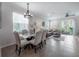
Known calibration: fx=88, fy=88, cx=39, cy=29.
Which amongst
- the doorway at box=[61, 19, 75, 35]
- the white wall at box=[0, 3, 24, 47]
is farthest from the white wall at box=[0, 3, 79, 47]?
the doorway at box=[61, 19, 75, 35]

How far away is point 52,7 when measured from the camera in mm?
2178

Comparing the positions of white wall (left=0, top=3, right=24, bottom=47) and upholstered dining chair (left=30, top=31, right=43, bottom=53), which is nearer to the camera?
white wall (left=0, top=3, right=24, bottom=47)

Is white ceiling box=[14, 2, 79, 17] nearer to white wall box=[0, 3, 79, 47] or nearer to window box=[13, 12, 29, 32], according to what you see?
white wall box=[0, 3, 79, 47]

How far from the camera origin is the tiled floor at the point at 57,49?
219cm

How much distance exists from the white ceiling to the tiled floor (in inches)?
25.1

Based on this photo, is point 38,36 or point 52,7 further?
point 38,36

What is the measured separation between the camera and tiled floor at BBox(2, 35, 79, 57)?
2.19 meters

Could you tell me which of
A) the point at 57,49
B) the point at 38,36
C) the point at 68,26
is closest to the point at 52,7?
the point at 68,26

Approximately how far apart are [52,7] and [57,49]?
1.07m

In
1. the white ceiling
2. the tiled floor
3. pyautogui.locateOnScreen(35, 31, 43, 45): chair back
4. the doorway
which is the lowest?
the tiled floor

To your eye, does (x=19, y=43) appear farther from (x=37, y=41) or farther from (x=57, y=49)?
(x=57, y=49)

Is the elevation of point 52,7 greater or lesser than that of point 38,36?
greater

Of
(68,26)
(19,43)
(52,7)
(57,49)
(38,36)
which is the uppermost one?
(52,7)

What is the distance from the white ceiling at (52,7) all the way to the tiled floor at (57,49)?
637mm
